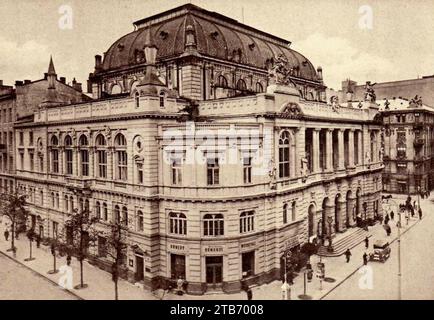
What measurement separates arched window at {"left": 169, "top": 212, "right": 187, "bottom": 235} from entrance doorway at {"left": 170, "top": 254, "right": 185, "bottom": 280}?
1989 millimetres

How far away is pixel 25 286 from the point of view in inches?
1294

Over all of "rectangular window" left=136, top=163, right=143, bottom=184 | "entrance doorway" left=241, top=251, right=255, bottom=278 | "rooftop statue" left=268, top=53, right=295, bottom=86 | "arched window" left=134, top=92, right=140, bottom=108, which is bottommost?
"entrance doorway" left=241, top=251, right=255, bottom=278

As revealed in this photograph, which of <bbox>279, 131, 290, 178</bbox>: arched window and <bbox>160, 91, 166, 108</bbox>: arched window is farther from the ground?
<bbox>160, 91, 166, 108</bbox>: arched window

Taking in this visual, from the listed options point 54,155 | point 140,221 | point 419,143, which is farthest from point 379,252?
point 419,143

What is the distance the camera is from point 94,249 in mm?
39281

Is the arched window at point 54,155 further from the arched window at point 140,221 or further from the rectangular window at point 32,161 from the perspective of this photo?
the arched window at point 140,221

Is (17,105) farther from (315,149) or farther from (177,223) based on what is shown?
(315,149)

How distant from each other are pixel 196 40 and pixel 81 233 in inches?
848

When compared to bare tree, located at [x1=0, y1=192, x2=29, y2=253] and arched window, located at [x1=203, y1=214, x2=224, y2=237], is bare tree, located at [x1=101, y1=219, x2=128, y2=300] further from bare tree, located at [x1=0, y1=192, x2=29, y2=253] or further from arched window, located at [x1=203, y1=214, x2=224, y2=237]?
bare tree, located at [x1=0, y1=192, x2=29, y2=253]

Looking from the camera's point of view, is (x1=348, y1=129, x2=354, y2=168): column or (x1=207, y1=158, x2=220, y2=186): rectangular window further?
(x1=348, y1=129, x2=354, y2=168): column

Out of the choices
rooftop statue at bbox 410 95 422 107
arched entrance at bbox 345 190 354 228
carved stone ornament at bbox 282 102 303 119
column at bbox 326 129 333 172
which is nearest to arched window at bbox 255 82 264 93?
column at bbox 326 129 333 172

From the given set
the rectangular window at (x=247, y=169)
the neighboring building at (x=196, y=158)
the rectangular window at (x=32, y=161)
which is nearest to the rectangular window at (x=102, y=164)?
the neighboring building at (x=196, y=158)

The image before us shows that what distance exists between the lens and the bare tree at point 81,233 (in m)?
35.3

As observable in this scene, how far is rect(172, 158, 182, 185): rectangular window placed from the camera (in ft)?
106
